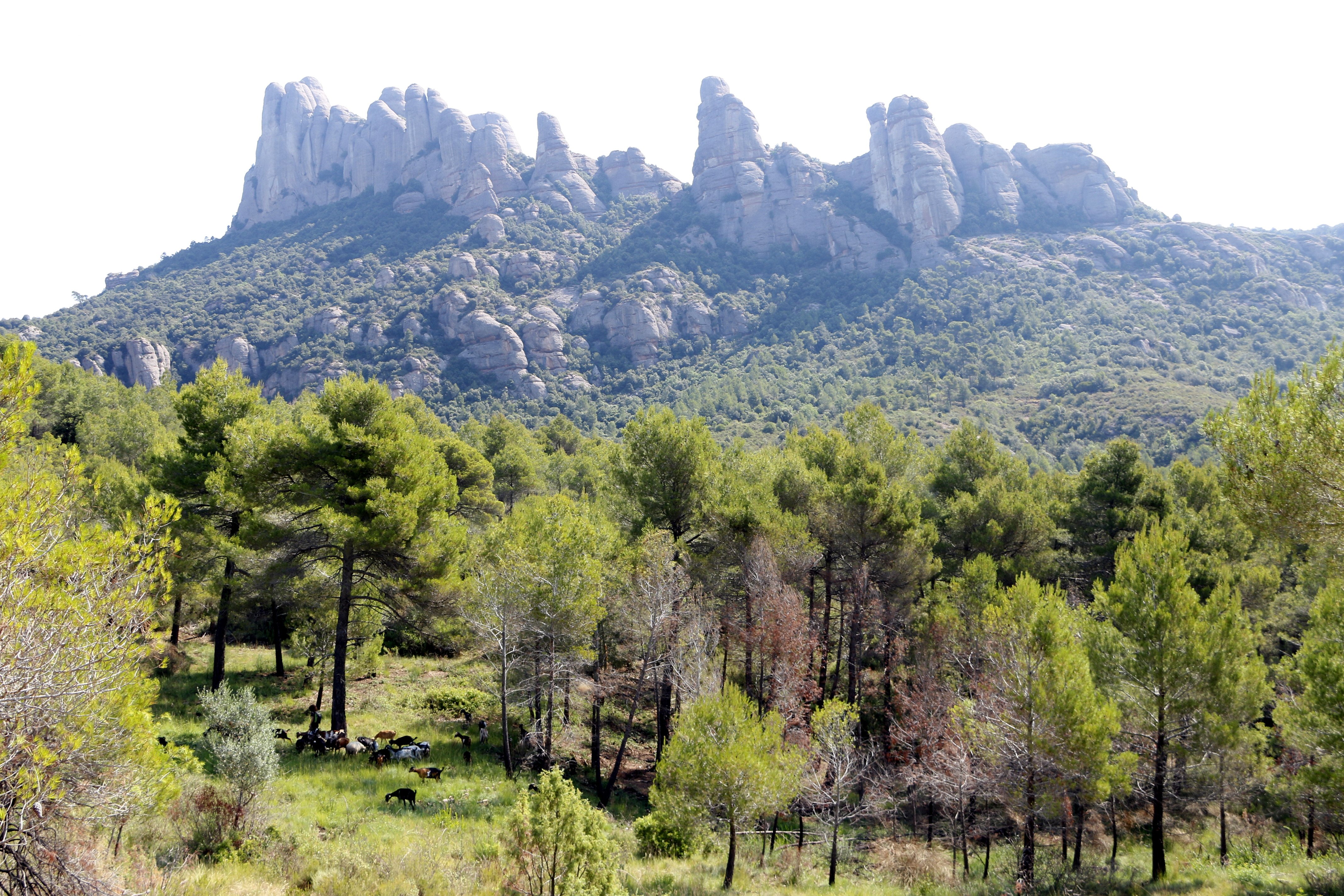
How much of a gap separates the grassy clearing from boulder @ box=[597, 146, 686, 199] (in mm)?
176234

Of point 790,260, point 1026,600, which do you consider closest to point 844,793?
point 1026,600

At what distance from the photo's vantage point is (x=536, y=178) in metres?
167

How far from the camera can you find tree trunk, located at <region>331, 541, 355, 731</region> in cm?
1698

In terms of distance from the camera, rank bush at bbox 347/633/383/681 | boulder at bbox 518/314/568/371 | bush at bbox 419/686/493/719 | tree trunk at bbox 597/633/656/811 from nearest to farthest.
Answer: tree trunk at bbox 597/633/656/811
bush at bbox 347/633/383/681
bush at bbox 419/686/493/719
boulder at bbox 518/314/568/371

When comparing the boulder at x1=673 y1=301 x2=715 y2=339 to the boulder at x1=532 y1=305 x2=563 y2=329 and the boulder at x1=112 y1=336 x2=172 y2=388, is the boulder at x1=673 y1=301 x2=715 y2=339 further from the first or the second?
the boulder at x1=112 y1=336 x2=172 y2=388

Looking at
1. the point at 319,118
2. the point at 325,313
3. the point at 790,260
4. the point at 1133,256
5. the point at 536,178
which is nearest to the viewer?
the point at 325,313

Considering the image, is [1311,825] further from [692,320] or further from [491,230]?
[491,230]

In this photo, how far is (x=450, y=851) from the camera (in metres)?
11.6

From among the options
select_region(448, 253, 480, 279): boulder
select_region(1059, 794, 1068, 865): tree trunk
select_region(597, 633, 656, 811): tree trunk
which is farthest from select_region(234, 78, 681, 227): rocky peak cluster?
select_region(1059, 794, 1068, 865): tree trunk

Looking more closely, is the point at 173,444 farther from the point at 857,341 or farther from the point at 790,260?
the point at 790,260

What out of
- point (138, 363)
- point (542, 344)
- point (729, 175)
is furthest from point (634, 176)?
point (138, 363)

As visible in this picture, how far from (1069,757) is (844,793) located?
5.52 meters

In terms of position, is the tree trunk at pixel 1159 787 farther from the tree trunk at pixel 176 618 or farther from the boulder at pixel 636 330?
the boulder at pixel 636 330

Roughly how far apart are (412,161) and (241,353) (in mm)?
Result: 86040
